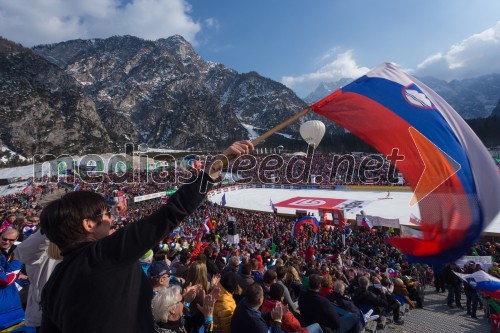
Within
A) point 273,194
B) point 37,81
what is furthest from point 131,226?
point 37,81

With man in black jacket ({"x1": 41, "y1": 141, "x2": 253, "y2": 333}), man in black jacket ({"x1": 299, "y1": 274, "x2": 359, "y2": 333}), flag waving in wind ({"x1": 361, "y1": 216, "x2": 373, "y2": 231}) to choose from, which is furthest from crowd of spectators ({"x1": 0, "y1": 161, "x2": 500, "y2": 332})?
flag waving in wind ({"x1": 361, "y1": 216, "x2": 373, "y2": 231})

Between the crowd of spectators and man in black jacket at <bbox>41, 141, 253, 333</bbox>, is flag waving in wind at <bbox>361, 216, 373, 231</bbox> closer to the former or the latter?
the crowd of spectators

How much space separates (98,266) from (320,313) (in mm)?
3037

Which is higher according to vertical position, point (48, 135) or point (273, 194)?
point (48, 135)

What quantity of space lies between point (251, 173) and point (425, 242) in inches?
1974

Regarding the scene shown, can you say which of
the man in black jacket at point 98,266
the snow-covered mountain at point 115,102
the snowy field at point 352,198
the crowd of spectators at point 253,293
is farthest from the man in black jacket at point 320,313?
the snow-covered mountain at point 115,102

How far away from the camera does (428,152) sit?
13.5 ft

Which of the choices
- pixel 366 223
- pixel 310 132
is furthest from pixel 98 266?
pixel 366 223

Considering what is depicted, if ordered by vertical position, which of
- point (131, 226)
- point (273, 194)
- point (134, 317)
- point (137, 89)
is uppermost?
point (137, 89)

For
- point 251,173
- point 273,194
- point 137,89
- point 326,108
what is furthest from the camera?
point 137,89

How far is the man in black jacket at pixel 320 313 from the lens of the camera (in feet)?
11.3

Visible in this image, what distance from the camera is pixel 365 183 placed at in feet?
131

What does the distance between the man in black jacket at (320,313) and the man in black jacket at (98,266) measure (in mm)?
2660

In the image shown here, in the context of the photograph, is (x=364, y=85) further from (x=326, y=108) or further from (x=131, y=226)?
(x=131, y=226)
